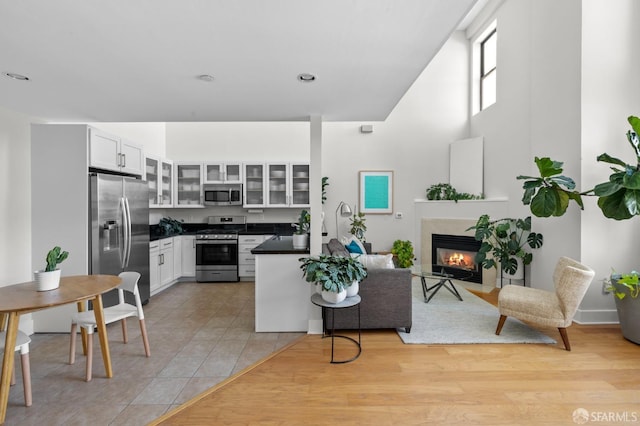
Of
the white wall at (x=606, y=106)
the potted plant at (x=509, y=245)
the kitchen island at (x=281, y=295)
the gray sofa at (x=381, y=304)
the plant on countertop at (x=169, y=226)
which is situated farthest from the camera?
the plant on countertop at (x=169, y=226)

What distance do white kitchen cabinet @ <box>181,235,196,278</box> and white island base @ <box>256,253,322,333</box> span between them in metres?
2.77

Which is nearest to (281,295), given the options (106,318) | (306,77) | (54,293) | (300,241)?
(300,241)

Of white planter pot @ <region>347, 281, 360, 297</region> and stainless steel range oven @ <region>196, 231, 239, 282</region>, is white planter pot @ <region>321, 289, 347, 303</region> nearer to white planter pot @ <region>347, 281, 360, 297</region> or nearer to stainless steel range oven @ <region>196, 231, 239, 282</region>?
white planter pot @ <region>347, 281, 360, 297</region>

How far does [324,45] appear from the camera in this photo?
76.6 inches

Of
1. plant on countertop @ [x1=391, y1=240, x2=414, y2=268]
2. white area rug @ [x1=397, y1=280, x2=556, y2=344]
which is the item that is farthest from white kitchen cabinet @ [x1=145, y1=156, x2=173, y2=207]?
white area rug @ [x1=397, y1=280, x2=556, y2=344]

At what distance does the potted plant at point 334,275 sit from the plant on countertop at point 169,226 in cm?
363

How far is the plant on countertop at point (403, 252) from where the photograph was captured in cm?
524

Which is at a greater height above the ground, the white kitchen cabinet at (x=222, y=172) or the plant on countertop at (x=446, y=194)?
the white kitchen cabinet at (x=222, y=172)

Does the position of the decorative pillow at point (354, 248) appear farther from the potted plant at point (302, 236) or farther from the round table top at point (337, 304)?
the round table top at point (337, 304)

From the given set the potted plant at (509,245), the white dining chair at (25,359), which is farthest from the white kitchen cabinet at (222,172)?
the potted plant at (509,245)

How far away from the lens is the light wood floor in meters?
1.93

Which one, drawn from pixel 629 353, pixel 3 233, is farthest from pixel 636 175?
pixel 3 233

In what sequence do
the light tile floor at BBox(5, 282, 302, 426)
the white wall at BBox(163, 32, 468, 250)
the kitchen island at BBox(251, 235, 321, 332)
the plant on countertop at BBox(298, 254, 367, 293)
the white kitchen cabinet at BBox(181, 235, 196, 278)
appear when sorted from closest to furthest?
the light tile floor at BBox(5, 282, 302, 426), the plant on countertop at BBox(298, 254, 367, 293), the kitchen island at BBox(251, 235, 321, 332), the white kitchen cabinet at BBox(181, 235, 196, 278), the white wall at BBox(163, 32, 468, 250)

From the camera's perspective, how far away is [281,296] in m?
3.26
